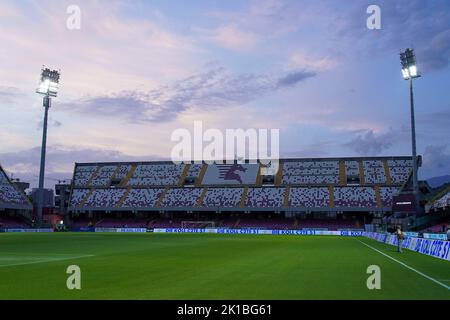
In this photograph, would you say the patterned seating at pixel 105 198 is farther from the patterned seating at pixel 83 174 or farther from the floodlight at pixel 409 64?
the floodlight at pixel 409 64

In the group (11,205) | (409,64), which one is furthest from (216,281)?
(11,205)

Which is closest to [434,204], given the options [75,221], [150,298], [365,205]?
[365,205]

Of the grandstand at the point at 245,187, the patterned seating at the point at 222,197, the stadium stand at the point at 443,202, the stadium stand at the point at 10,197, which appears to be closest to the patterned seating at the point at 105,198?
the grandstand at the point at 245,187

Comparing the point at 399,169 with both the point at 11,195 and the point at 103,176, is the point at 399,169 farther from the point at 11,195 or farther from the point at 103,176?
the point at 11,195

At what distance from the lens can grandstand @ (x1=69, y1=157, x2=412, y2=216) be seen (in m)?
95.4

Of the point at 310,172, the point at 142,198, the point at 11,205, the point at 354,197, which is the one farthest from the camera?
the point at 142,198

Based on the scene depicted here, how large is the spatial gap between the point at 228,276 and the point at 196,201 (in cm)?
8667

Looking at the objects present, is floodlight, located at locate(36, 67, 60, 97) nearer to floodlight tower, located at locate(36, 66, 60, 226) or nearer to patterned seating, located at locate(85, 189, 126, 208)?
floodlight tower, located at locate(36, 66, 60, 226)

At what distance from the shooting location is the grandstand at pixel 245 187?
9544 centimetres

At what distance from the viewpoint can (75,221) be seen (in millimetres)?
109562

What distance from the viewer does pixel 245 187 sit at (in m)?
104

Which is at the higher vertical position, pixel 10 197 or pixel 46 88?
pixel 46 88

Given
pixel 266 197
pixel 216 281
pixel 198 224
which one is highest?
pixel 266 197

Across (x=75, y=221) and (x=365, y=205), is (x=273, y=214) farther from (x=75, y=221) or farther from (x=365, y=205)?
(x=75, y=221)
